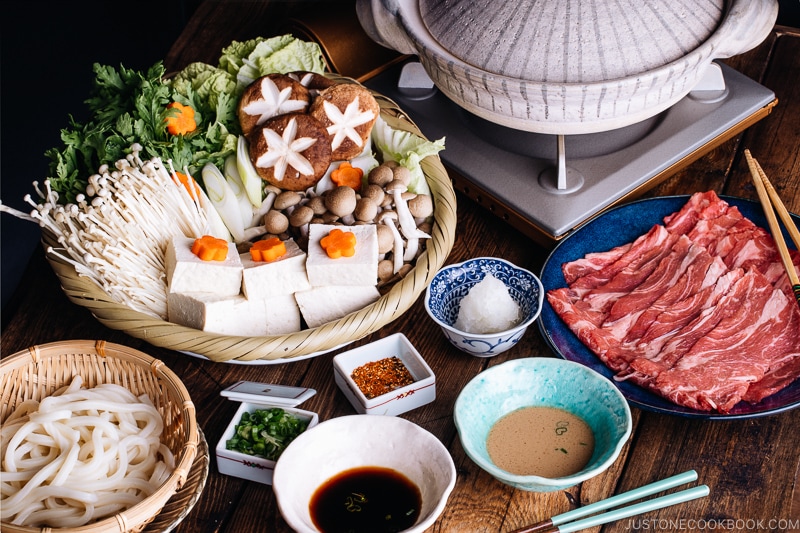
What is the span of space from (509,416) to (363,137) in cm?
105

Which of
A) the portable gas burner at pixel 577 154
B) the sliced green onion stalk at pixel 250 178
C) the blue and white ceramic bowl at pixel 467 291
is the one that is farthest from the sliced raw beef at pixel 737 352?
the sliced green onion stalk at pixel 250 178

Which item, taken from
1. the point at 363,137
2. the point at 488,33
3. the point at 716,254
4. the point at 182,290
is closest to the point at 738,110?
the point at 716,254

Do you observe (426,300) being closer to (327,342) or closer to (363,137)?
(327,342)

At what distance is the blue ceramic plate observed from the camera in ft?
6.43

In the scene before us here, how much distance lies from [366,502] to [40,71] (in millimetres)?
3557

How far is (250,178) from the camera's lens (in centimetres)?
251

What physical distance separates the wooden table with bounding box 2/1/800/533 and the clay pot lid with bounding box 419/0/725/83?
24.6 inches

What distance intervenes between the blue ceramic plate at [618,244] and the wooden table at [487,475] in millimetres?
95

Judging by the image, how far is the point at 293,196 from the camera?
97.0 inches

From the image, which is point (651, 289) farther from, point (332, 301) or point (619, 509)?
point (332, 301)

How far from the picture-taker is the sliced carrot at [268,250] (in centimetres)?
222

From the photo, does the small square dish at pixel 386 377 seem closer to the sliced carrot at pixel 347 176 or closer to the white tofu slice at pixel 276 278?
the white tofu slice at pixel 276 278

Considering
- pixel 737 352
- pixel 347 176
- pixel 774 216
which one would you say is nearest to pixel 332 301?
pixel 347 176

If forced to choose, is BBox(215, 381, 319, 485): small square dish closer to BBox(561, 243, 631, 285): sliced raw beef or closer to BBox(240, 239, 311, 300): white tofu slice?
BBox(240, 239, 311, 300): white tofu slice
